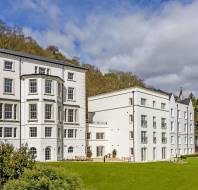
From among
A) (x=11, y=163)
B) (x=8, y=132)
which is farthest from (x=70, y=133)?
(x=11, y=163)

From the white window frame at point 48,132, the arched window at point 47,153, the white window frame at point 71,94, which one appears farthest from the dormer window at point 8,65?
the arched window at point 47,153

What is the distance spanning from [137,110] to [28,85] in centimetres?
2271

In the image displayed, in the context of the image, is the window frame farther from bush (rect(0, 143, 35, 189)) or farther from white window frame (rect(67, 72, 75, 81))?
bush (rect(0, 143, 35, 189))

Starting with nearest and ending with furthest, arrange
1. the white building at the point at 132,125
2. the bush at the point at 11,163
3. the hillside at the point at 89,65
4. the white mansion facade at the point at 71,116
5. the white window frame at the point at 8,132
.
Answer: the bush at the point at 11,163, the white window frame at the point at 8,132, the white mansion facade at the point at 71,116, the white building at the point at 132,125, the hillside at the point at 89,65

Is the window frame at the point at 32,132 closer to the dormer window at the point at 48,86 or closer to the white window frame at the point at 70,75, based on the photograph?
the dormer window at the point at 48,86

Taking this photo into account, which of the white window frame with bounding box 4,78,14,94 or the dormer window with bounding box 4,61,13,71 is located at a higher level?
the dormer window with bounding box 4,61,13,71

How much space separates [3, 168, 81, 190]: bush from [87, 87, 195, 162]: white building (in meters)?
51.8

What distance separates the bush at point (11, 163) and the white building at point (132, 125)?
158 ft

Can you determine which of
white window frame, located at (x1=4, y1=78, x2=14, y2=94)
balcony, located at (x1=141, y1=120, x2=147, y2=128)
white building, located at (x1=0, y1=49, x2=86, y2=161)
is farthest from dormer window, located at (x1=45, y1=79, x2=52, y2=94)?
balcony, located at (x1=141, y1=120, x2=147, y2=128)

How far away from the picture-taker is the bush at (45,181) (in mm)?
17047

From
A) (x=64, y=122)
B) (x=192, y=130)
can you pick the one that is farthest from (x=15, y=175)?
(x=192, y=130)

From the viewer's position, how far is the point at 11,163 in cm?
2148

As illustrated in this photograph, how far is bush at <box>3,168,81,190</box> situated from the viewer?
55.9 ft

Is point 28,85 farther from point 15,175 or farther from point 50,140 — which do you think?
point 15,175
